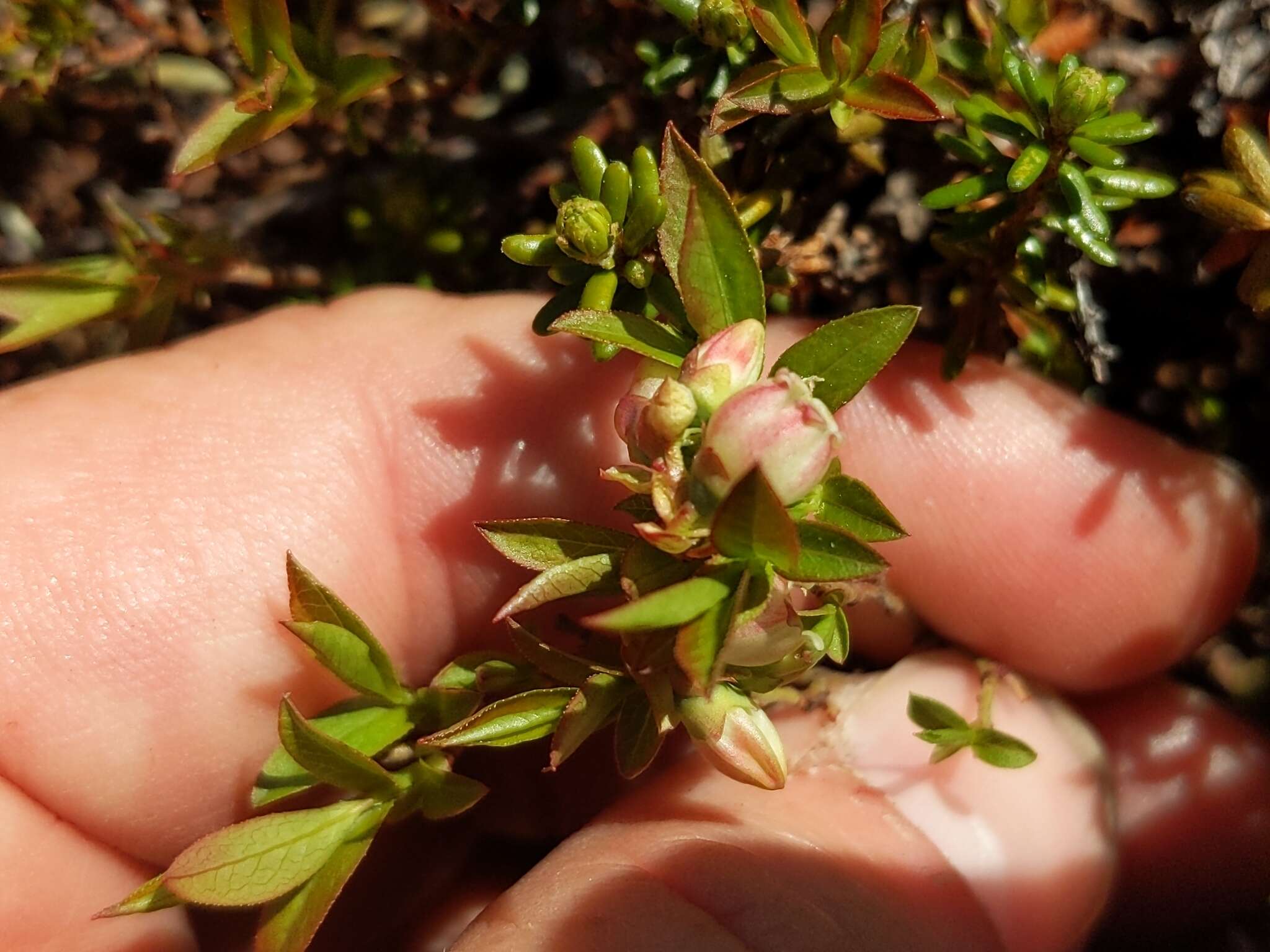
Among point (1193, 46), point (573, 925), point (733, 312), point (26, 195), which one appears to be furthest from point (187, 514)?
point (1193, 46)

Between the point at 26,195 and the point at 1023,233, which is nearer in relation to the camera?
the point at 1023,233

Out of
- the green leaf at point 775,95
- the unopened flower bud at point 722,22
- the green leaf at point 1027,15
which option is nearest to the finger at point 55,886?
the green leaf at point 775,95

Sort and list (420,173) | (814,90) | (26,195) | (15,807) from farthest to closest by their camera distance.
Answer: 1. (26,195)
2. (420,173)
3. (15,807)
4. (814,90)

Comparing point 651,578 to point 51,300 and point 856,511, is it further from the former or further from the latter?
point 51,300

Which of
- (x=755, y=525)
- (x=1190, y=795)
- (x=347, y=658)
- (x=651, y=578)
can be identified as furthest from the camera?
(x=1190, y=795)

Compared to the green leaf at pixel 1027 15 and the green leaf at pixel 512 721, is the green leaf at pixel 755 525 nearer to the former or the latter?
the green leaf at pixel 512 721

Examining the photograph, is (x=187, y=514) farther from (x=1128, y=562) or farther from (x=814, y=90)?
(x=1128, y=562)

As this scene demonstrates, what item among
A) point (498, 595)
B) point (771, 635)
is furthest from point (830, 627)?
point (498, 595)
